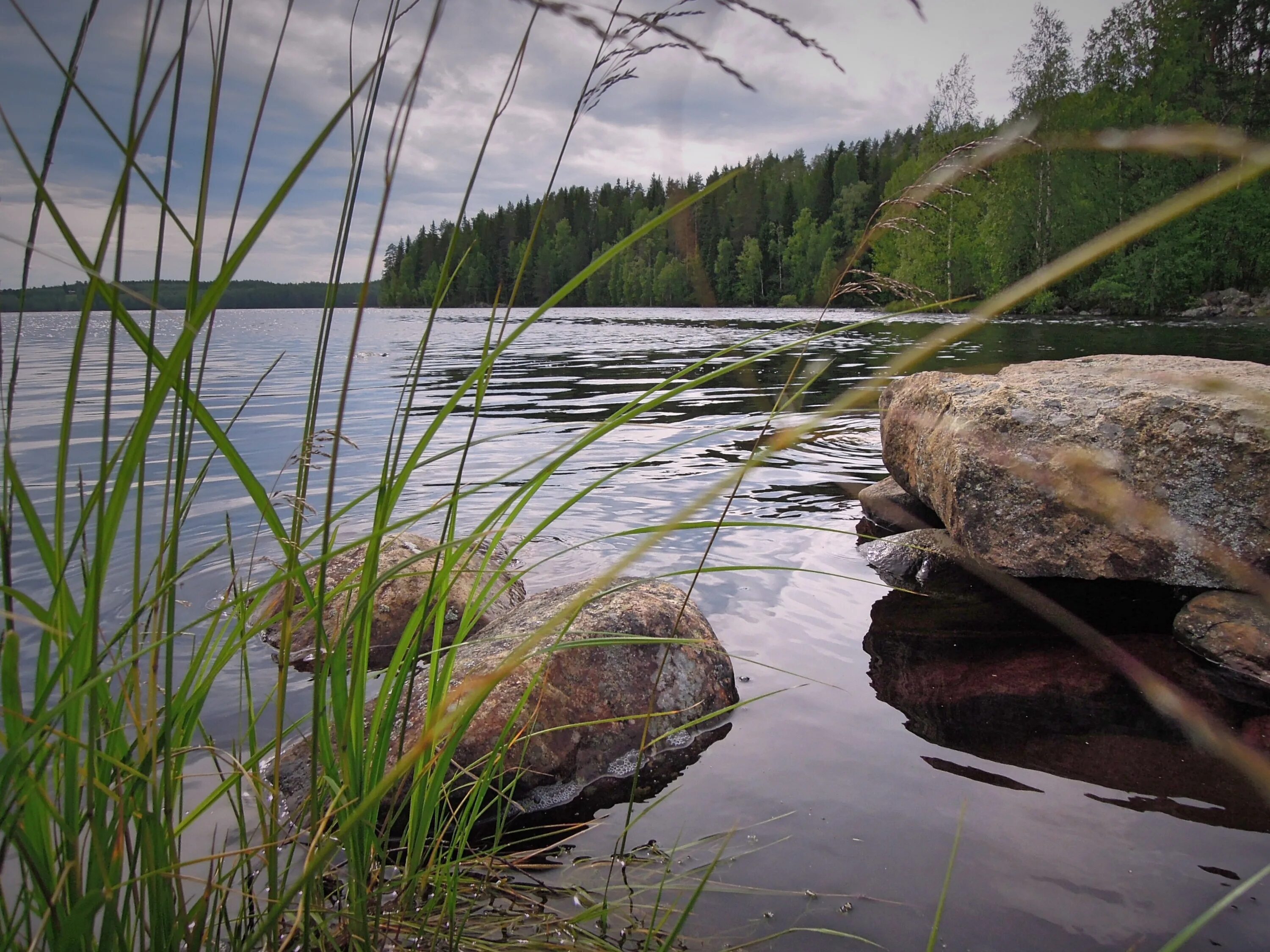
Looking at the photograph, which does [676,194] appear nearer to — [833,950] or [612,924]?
[612,924]

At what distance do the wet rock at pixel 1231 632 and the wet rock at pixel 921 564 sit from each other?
1056mm

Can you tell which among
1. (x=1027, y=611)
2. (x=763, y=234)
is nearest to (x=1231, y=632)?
(x=1027, y=611)

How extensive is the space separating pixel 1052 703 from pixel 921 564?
1660 millimetres

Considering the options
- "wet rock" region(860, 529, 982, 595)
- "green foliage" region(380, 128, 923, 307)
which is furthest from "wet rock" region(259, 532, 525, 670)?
"green foliage" region(380, 128, 923, 307)

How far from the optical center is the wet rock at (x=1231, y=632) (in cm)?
346

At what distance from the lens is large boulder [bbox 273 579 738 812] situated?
273 centimetres

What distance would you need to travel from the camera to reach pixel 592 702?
9.73ft

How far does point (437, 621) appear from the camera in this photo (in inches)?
73.0

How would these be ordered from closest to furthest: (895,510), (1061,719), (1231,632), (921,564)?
(1061,719)
(1231,632)
(921,564)
(895,510)

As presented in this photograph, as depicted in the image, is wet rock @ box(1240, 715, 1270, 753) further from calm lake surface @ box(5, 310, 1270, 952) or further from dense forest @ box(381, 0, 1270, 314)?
dense forest @ box(381, 0, 1270, 314)

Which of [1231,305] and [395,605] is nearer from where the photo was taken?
[395,605]

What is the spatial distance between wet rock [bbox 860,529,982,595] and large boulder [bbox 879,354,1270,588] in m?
0.29

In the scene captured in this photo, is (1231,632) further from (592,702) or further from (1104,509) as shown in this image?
(592,702)

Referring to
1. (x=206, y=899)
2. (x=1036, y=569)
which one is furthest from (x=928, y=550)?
(x=206, y=899)
